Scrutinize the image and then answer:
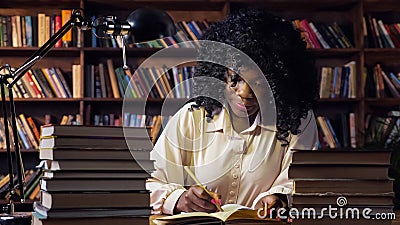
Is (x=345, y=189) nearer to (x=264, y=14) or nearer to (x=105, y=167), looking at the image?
(x=105, y=167)

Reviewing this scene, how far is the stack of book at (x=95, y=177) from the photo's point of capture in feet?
3.46

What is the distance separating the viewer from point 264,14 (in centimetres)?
207

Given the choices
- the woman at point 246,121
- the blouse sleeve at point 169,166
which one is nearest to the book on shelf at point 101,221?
the blouse sleeve at point 169,166

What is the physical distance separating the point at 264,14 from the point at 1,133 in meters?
2.13

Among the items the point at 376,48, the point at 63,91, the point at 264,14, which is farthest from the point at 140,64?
the point at 264,14

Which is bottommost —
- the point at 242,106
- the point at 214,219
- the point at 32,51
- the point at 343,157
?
the point at 214,219

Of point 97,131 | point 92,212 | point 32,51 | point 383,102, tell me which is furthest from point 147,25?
point 383,102

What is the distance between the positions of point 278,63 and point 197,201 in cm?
73

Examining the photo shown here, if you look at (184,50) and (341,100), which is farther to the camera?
(184,50)

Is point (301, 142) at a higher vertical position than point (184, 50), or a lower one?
lower

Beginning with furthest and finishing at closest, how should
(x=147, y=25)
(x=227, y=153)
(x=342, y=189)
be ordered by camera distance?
(x=227, y=153), (x=147, y=25), (x=342, y=189)

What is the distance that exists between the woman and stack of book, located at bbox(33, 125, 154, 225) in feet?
2.12

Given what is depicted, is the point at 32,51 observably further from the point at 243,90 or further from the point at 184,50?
the point at 243,90

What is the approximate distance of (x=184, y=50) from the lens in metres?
3.84
